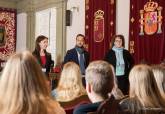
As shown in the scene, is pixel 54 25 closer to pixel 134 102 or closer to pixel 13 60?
pixel 134 102

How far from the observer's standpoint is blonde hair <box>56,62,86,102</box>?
3.72 metres

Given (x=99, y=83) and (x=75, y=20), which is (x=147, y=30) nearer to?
(x=75, y=20)

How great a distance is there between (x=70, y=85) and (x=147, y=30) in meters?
3.76

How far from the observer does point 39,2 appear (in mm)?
10594

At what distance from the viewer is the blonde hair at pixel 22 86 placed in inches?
67.6

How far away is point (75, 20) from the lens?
922 centimetres

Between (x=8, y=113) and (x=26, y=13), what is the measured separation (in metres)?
9.78

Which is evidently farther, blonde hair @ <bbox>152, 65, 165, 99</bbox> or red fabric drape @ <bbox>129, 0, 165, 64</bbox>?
red fabric drape @ <bbox>129, 0, 165, 64</bbox>

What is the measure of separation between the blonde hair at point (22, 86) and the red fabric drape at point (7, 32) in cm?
960

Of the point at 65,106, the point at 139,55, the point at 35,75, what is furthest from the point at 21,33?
the point at 35,75

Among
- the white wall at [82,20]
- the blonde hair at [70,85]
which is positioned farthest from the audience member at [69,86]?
the white wall at [82,20]

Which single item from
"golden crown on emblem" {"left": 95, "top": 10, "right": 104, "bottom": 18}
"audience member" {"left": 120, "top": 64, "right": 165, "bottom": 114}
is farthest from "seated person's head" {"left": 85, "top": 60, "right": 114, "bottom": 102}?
"golden crown on emblem" {"left": 95, "top": 10, "right": 104, "bottom": 18}

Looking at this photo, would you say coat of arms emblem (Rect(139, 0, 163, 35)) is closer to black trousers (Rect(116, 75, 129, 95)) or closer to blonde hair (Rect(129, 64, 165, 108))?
black trousers (Rect(116, 75, 129, 95))

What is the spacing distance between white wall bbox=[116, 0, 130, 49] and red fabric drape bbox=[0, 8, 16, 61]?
446 centimetres
